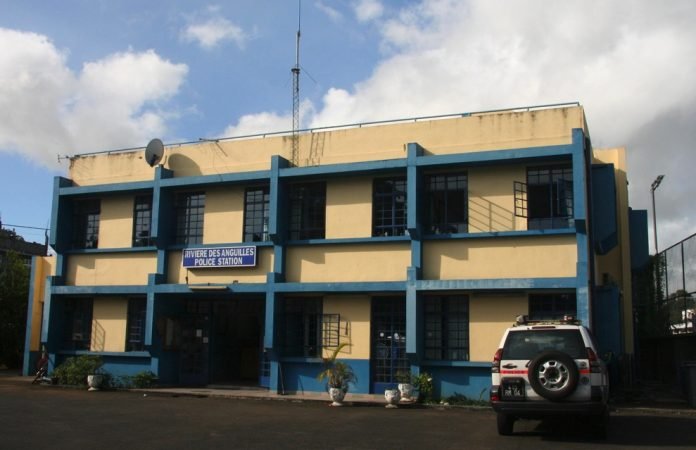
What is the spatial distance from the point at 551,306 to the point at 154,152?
1326cm

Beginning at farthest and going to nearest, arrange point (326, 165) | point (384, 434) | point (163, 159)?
1. point (163, 159)
2. point (326, 165)
3. point (384, 434)

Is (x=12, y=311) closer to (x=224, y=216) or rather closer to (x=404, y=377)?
(x=224, y=216)

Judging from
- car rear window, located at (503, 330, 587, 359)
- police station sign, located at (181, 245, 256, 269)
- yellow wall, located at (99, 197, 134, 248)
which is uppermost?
yellow wall, located at (99, 197, 134, 248)

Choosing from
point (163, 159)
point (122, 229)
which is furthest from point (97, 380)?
point (163, 159)

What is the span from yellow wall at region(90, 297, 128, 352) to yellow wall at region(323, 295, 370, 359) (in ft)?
23.9

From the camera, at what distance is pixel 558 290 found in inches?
692

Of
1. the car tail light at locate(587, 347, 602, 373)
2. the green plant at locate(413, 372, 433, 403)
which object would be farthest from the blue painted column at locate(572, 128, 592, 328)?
the car tail light at locate(587, 347, 602, 373)

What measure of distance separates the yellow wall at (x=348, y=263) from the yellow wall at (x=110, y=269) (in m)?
5.14

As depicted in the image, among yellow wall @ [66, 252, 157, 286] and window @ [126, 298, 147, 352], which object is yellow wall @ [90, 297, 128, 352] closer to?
window @ [126, 298, 147, 352]

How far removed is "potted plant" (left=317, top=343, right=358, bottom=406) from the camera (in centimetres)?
1755

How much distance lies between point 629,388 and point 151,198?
619 inches

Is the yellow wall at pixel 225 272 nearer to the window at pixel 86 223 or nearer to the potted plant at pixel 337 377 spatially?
the potted plant at pixel 337 377

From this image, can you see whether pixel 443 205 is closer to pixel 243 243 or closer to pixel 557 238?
pixel 557 238

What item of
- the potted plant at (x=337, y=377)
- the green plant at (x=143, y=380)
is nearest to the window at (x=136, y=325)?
the green plant at (x=143, y=380)
